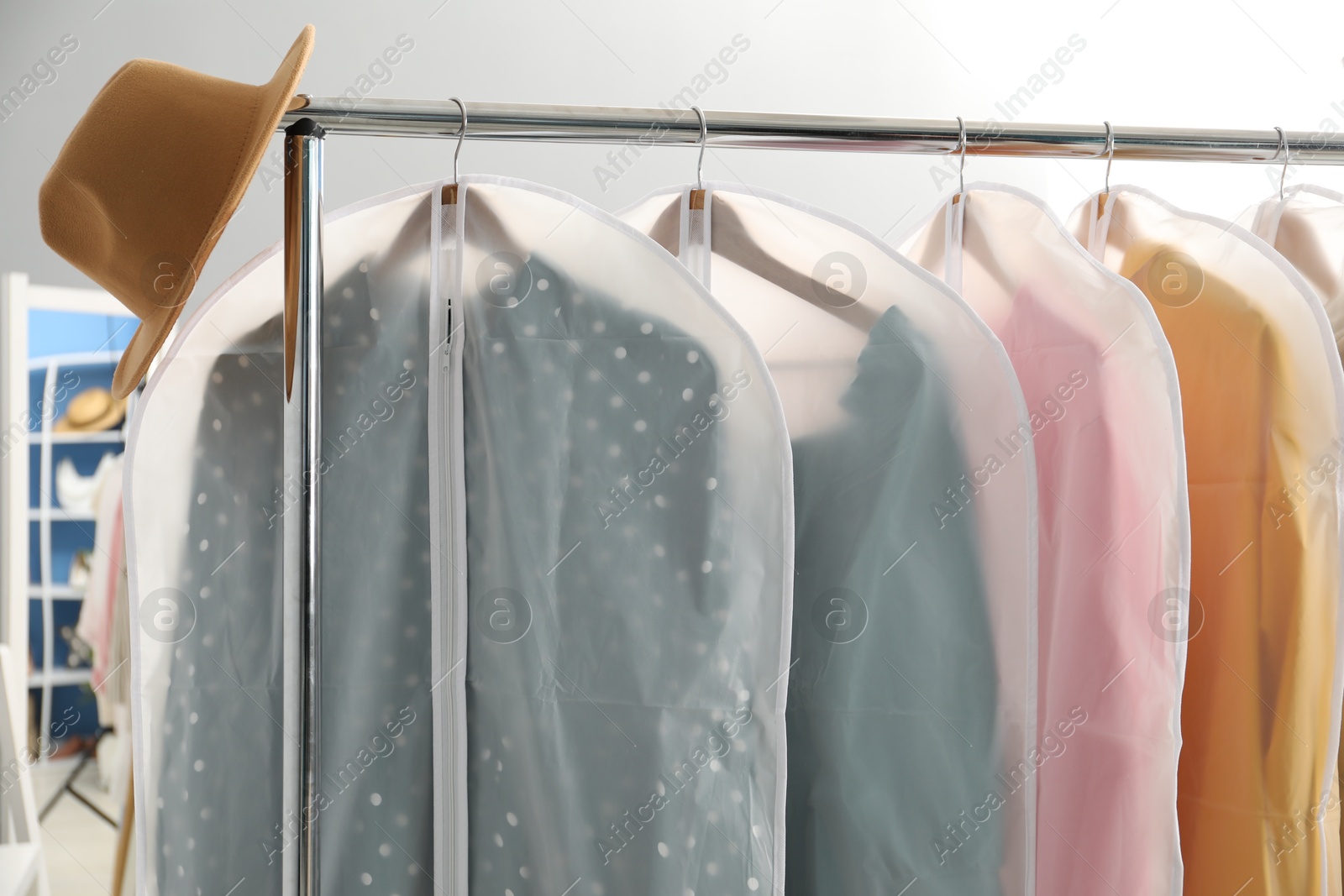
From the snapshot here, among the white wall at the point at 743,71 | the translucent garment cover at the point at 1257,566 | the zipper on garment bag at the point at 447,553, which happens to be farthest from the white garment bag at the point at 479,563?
the white wall at the point at 743,71

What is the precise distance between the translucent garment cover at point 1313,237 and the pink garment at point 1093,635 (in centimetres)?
23

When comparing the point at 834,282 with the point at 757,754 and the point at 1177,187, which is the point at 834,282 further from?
the point at 1177,187

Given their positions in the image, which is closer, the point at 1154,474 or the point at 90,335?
the point at 1154,474

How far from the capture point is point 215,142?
0.57 meters

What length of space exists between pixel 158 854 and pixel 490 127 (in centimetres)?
60

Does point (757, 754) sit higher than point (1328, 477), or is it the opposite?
point (1328, 477)


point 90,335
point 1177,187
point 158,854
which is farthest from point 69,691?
point 1177,187

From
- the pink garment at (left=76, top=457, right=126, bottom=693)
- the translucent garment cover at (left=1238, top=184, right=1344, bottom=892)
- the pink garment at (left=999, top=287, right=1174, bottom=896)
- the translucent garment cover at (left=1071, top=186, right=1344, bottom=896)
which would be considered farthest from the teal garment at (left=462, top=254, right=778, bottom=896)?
the pink garment at (left=76, top=457, right=126, bottom=693)

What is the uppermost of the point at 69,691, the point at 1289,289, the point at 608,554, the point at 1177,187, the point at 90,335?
the point at 1177,187

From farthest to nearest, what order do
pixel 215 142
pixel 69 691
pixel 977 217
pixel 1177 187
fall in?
pixel 1177 187 < pixel 69 691 < pixel 977 217 < pixel 215 142

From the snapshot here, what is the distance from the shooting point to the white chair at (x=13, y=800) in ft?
5.46

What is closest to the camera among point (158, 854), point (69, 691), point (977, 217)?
point (158, 854)

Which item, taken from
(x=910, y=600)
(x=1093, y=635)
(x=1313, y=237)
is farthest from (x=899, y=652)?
(x=1313, y=237)

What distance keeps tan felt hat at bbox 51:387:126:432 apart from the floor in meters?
0.64
